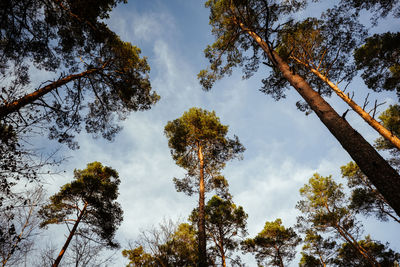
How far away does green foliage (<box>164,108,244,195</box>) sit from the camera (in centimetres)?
1127

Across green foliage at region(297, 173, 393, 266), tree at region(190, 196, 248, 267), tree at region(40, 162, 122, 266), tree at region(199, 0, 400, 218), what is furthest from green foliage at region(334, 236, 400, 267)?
tree at region(40, 162, 122, 266)

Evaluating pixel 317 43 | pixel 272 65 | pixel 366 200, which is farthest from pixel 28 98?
pixel 366 200

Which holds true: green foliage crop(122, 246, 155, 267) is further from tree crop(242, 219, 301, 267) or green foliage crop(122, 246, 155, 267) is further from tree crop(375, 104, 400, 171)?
tree crop(375, 104, 400, 171)

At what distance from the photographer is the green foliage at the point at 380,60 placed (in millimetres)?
8359

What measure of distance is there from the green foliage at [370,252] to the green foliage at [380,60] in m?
11.0

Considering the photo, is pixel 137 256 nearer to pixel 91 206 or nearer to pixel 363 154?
pixel 91 206

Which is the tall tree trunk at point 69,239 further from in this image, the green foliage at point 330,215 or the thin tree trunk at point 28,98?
the green foliage at point 330,215

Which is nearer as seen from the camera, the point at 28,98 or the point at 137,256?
the point at 28,98

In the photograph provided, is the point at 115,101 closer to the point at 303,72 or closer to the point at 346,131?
the point at 346,131

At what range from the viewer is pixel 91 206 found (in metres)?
10.1

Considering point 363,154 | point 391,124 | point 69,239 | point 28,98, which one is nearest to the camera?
point 363,154

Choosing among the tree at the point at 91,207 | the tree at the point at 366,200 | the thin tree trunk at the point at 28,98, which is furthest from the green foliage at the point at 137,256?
the tree at the point at 366,200

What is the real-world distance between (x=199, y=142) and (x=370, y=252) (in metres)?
15.4

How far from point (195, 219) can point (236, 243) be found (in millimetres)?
3745
